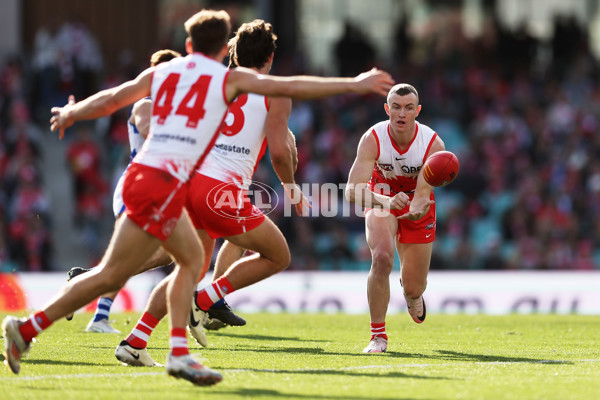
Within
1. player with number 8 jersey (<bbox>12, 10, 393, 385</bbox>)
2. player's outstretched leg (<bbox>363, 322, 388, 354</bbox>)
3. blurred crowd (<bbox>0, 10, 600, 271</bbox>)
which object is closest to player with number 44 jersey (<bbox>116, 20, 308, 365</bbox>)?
player's outstretched leg (<bbox>363, 322, 388, 354</bbox>)

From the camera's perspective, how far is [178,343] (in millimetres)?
6336

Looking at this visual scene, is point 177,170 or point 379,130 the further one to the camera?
point 379,130

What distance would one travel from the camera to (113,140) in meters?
21.0

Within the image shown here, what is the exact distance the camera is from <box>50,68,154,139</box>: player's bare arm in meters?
6.70

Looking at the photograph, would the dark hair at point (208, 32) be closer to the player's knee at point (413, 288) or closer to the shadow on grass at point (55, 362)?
the shadow on grass at point (55, 362)

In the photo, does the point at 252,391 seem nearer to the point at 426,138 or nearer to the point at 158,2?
the point at 426,138

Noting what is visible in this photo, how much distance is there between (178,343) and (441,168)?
330 cm

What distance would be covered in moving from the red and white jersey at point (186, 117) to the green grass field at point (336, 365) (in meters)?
1.39

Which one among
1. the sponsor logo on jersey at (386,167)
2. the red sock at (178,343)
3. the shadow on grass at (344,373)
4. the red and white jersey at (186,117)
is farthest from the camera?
the sponsor logo on jersey at (386,167)

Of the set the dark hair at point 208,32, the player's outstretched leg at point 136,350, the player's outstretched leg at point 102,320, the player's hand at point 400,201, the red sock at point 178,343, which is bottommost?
the player's outstretched leg at point 102,320

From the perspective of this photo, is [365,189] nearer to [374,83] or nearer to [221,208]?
[221,208]

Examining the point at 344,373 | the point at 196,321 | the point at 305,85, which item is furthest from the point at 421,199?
the point at 305,85

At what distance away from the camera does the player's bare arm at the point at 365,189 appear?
8656mm

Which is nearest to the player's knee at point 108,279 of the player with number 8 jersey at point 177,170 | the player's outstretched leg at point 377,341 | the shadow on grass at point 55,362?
the player with number 8 jersey at point 177,170
